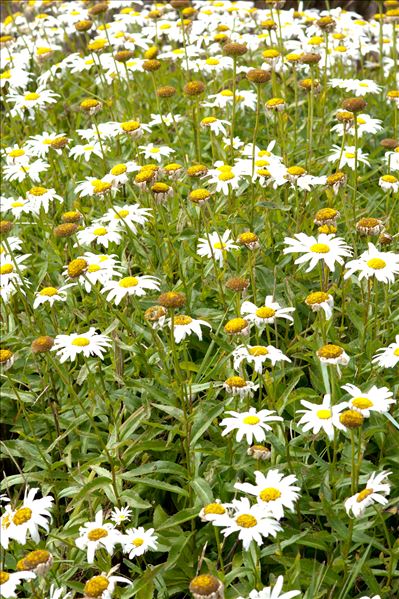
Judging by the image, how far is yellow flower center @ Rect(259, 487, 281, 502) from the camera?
229 centimetres

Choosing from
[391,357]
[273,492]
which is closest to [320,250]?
[391,357]

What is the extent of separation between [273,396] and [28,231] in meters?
1.87

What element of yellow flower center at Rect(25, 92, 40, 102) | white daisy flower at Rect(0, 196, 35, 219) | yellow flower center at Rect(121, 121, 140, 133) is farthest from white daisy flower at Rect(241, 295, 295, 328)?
yellow flower center at Rect(25, 92, 40, 102)

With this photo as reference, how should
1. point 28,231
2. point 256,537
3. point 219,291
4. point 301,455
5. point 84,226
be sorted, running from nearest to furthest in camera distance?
point 256,537
point 301,455
point 219,291
point 84,226
point 28,231

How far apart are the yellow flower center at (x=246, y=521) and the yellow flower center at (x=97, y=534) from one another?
0.36m

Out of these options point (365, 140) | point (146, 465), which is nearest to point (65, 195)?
point (365, 140)

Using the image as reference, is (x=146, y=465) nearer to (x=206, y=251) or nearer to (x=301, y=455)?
(x=301, y=455)

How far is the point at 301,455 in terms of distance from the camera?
2.73m

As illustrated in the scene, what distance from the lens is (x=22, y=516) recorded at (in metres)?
2.38

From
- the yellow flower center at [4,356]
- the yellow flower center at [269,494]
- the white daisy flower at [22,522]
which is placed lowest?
the white daisy flower at [22,522]

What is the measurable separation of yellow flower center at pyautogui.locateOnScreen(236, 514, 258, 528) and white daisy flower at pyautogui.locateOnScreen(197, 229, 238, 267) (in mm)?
1214

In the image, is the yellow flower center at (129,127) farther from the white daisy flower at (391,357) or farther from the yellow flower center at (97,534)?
the yellow flower center at (97,534)

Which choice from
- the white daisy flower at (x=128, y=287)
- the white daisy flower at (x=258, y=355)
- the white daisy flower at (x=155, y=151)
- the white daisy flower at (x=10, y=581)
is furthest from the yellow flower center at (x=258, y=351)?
the white daisy flower at (x=155, y=151)

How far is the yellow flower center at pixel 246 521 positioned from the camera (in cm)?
223
